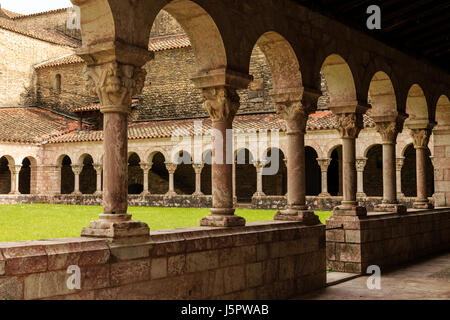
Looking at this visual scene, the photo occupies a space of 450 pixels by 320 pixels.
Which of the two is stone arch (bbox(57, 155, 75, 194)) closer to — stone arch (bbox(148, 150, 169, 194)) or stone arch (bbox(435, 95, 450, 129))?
stone arch (bbox(148, 150, 169, 194))

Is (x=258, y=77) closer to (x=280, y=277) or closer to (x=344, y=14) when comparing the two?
(x=344, y=14)

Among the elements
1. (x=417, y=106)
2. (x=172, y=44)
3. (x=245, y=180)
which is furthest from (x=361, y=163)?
(x=172, y=44)

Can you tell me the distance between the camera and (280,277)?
567 cm

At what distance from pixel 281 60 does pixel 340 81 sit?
1.45 metres

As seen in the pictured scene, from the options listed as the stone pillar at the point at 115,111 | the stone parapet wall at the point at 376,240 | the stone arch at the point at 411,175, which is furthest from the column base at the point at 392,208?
the stone arch at the point at 411,175

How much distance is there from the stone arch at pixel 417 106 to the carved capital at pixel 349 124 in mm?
2440

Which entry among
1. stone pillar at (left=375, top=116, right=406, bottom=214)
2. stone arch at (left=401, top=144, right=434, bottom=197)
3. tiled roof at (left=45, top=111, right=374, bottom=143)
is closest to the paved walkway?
stone pillar at (left=375, top=116, right=406, bottom=214)

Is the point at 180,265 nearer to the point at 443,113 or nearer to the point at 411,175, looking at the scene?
the point at 443,113

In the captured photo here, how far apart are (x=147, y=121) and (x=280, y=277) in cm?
2080

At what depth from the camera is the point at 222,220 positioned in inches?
203

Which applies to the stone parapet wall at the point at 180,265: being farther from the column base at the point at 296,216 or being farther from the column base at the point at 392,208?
the column base at the point at 392,208

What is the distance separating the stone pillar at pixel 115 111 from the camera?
413cm

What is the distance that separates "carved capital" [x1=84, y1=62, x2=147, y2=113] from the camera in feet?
13.6
